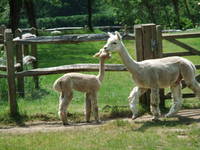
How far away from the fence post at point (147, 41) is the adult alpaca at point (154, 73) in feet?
2.65

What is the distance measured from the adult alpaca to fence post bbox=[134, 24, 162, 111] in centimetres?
81

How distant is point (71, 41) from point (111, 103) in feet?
6.96

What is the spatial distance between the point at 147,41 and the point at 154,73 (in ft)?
4.11

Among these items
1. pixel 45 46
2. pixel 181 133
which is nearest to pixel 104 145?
pixel 181 133

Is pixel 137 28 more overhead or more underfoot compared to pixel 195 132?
more overhead

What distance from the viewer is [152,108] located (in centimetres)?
1034

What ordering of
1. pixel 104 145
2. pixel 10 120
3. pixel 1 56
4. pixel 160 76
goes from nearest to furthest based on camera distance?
pixel 104 145 → pixel 160 76 → pixel 10 120 → pixel 1 56

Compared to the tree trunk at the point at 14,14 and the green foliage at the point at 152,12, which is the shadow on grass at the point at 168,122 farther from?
the green foliage at the point at 152,12

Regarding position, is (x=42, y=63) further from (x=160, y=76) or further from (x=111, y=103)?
(x=160, y=76)

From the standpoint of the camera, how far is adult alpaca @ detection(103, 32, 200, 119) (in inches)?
401

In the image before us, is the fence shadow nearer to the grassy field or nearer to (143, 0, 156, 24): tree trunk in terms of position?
the grassy field

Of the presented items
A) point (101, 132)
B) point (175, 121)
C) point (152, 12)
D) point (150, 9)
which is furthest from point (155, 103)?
point (150, 9)

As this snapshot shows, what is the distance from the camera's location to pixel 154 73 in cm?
1027

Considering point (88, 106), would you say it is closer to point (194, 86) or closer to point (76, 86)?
point (76, 86)
